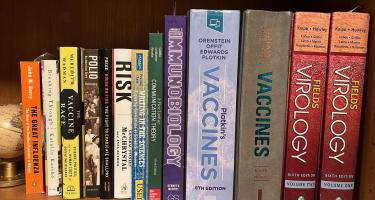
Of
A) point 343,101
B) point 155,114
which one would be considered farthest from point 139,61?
point 343,101

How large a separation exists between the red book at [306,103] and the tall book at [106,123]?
30cm

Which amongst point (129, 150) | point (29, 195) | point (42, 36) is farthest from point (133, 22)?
point (29, 195)

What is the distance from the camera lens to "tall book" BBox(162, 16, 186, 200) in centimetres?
62

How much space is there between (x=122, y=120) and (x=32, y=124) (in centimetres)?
17

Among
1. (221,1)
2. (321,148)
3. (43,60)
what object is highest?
(221,1)

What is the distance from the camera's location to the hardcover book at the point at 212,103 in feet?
2.01

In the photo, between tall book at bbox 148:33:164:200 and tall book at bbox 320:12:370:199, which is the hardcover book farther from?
tall book at bbox 320:12:370:199

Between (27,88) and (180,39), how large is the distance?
0.95 feet

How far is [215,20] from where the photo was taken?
0.61 metres

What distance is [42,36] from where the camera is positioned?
2.70 ft

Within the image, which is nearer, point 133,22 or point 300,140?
point 300,140

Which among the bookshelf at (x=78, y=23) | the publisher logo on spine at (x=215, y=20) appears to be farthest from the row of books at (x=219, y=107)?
the bookshelf at (x=78, y=23)

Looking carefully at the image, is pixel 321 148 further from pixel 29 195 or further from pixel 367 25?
pixel 29 195

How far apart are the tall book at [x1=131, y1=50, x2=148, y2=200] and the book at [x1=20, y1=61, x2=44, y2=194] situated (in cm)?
17
